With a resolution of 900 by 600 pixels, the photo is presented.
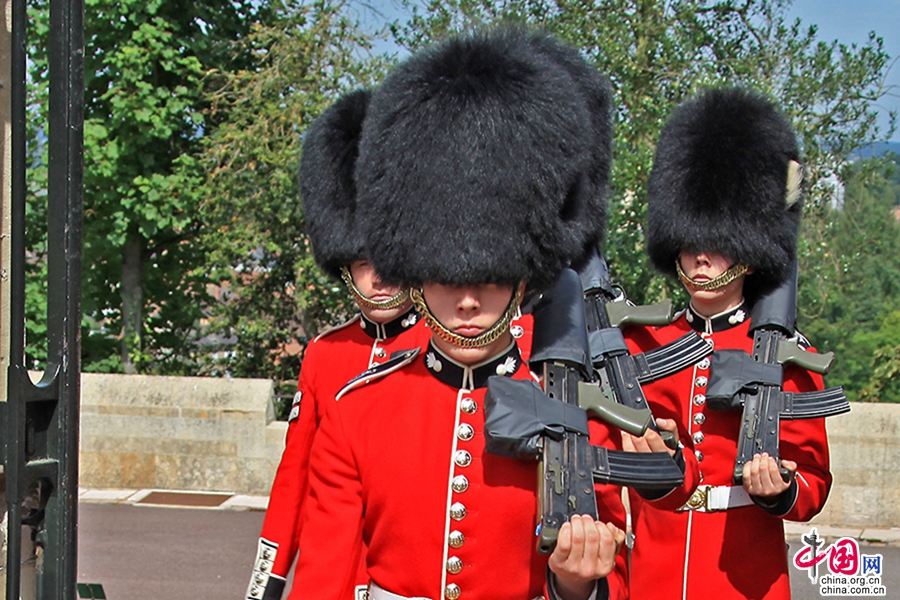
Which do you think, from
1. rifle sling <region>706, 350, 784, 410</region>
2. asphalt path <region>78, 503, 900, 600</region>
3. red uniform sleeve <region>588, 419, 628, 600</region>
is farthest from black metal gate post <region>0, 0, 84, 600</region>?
asphalt path <region>78, 503, 900, 600</region>

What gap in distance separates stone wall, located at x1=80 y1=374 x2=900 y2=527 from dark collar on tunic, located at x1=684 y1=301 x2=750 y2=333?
4.55 m

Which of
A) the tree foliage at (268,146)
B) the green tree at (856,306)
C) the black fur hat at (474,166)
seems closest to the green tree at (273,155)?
the tree foliage at (268,146)

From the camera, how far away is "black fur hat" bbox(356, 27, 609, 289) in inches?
88.3

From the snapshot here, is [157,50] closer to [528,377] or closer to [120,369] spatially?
[120,369]

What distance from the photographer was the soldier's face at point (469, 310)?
6.87 ft

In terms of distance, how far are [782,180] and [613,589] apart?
204 centimetres

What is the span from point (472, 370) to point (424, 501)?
11.0 inches

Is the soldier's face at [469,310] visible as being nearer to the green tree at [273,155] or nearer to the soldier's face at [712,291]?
the soldier's face at [712,291]

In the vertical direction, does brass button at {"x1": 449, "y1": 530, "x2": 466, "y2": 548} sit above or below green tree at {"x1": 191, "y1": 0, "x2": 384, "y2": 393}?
below

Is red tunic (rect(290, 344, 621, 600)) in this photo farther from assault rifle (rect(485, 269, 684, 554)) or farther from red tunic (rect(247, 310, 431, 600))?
red tunic (rect(247, 310, 431, 600))

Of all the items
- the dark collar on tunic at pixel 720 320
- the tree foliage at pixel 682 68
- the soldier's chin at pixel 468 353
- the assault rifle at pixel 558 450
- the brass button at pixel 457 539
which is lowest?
the brass button at pixel 457 539

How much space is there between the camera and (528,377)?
2223 millimetres

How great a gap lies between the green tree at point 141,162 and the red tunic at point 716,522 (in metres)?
6.51

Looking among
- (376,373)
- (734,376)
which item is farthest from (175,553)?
(376,373)
